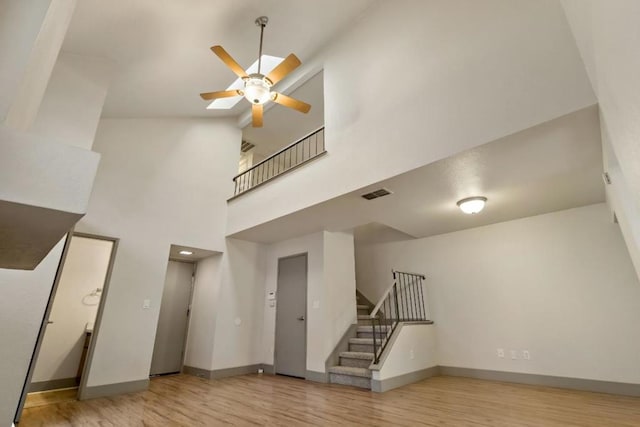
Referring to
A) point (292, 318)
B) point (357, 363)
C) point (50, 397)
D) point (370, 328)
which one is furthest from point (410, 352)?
point (50, 397)

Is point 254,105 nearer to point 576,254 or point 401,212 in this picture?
point 401,212

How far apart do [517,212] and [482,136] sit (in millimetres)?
2555

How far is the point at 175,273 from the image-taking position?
6355mm

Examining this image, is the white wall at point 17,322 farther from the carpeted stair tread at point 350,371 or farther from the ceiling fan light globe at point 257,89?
the carpeted stair tread at point 350,371

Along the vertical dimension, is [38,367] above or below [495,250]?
below

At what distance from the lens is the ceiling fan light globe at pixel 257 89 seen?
3.74 m

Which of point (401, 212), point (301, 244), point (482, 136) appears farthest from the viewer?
point (301, 244)

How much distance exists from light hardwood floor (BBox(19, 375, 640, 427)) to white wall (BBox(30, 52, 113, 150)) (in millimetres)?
3063

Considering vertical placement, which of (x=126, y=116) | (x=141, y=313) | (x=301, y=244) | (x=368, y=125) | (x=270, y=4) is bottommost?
(x=141, y=313)

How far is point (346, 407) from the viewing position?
349 cm

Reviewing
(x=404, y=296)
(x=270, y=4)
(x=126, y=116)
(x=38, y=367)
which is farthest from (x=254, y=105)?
(x=38, y=367)

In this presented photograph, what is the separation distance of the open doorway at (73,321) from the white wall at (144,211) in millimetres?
212

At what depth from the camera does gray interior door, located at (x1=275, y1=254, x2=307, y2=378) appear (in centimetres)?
543

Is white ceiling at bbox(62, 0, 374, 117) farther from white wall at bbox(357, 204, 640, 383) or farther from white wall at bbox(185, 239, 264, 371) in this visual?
white wall at bbox(357, 204, 640, 383)
